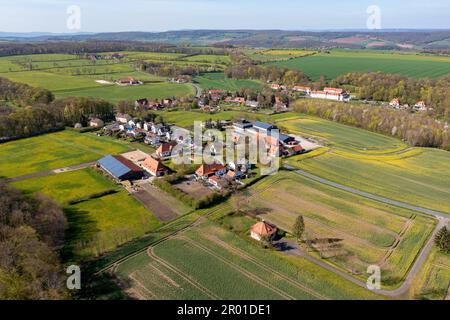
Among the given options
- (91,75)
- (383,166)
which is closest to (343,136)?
(383,166)

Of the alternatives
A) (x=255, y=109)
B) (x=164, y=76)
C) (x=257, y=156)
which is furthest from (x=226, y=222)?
(x=164, y=76)

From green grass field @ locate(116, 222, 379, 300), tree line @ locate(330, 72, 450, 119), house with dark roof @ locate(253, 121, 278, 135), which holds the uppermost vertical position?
tree line @ locate(330, 72, 450, 119)

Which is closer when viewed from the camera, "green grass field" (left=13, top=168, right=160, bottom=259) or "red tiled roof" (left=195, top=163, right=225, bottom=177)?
"green grass field" (left=13, top=168, right=160, bottom=259)

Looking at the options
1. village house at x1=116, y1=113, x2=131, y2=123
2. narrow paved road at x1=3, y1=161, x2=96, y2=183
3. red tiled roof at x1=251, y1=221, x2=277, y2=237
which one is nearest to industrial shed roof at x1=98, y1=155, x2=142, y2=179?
narrow paved road at x1=3, y1=161, x2=96, y2=183

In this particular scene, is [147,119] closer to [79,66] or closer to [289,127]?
[289,127]

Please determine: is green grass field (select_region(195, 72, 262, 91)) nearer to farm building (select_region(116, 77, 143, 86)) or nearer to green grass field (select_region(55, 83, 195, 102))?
green grass field (select_region(55, 83, 195, 102))

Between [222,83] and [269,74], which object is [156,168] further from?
[269,74]
